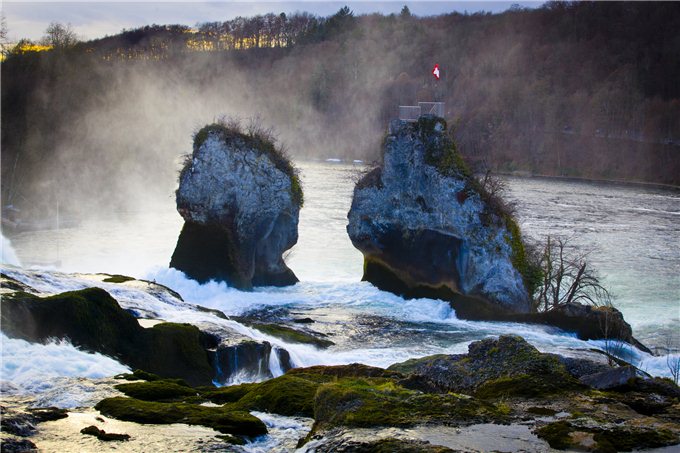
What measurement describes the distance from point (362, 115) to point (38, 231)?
305 feet

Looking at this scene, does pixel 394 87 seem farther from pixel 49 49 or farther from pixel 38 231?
pixel 38 231

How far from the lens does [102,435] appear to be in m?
13.9

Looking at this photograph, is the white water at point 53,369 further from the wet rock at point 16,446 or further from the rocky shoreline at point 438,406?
the wet rock at point 16,446

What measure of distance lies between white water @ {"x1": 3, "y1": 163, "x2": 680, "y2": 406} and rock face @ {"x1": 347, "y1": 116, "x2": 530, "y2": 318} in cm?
141

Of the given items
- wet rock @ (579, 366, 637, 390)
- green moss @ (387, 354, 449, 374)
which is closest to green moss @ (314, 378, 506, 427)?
wet rock @ (579, 366, 637, 390)

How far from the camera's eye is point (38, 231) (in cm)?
6738

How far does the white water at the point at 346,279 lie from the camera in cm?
2980

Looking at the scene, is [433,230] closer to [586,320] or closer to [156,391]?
[586,320]

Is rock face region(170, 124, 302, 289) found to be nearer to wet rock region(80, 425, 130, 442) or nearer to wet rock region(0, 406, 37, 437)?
wet rock region(0, 406, 37, 437)

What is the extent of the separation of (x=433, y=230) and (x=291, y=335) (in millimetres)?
14233

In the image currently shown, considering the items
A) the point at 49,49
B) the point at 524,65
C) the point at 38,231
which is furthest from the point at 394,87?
the point at 38,231

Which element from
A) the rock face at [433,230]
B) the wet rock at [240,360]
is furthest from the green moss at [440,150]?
the wet rock at [240,360]

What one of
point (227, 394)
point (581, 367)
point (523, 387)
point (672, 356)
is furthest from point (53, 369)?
point (672, 356)

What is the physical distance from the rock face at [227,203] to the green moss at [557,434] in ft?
98.9
